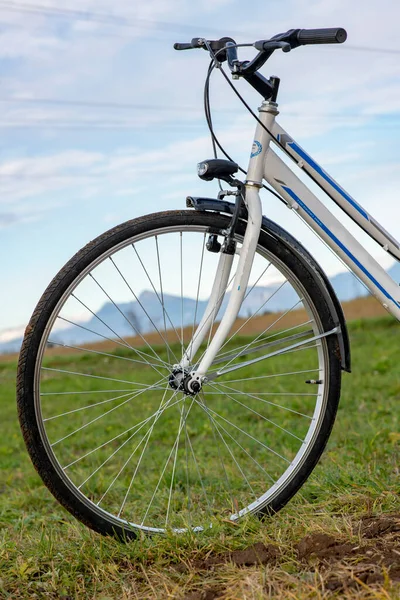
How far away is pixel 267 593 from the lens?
2150mm

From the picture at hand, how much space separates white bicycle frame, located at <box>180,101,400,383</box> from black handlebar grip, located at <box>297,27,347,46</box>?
28 centimetres

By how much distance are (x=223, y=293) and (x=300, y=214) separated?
0.46 metres

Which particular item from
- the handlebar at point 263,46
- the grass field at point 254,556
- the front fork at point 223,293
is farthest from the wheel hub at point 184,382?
the handlebar at point 263,46

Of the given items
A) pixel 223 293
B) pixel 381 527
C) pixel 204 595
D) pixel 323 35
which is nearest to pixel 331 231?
pixel 223 293

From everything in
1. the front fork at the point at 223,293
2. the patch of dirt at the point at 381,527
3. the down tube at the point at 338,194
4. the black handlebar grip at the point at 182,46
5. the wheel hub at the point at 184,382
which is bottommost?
the patch of dirt at the point at 381,527

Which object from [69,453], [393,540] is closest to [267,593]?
[393,540]

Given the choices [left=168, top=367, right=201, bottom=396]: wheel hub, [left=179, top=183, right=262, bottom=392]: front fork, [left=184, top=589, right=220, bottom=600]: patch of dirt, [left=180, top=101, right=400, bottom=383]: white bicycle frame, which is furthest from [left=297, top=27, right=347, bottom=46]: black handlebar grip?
[left=184, top=589, right=220, bottom=600]: patch of dirt

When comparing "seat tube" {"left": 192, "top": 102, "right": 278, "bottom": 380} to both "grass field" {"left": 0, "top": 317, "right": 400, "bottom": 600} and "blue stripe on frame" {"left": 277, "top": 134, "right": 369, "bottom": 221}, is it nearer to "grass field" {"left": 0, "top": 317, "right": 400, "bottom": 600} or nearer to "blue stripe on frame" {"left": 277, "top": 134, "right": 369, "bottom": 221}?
"blue stripe on frame" {"left": 277, "top": 134, "right": 369, "bottom": 221}

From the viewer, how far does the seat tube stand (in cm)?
272

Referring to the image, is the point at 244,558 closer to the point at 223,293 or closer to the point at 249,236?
the point at 223,293

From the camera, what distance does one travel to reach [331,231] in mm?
2938

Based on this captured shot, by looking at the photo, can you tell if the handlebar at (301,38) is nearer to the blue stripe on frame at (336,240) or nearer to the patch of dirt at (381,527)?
the blue stripe on frame at (336,240)

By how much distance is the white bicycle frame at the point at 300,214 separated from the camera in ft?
9.14

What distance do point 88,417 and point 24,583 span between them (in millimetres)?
5058
